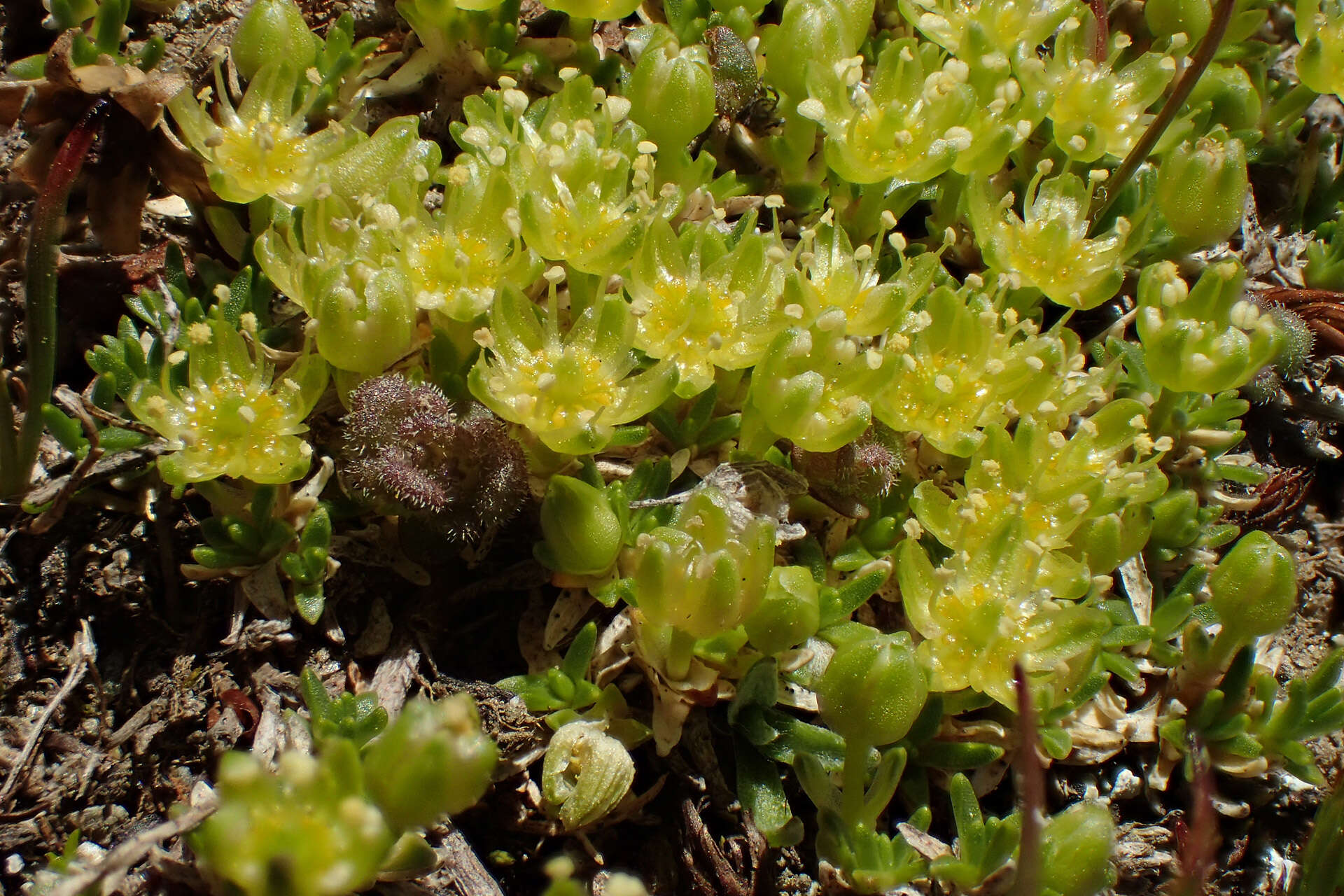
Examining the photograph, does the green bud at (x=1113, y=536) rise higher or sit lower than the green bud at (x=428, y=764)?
lower

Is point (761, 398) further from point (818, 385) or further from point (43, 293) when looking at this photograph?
point (43, 293)

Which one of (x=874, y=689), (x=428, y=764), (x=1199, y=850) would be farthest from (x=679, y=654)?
(x=1199, y=850)

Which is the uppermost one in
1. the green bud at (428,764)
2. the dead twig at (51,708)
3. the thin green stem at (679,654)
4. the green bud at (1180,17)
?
the green bud at (1180,17)

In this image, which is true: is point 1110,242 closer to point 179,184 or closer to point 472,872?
point 472,872

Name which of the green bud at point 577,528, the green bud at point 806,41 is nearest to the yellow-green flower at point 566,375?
the green bud at point 577,528

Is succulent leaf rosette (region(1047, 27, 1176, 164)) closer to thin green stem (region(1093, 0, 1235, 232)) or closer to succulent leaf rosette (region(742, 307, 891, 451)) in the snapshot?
thin green stem (region(1093, 0, 1235, 232))

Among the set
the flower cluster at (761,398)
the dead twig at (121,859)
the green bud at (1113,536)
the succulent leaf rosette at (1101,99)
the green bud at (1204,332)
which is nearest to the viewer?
the dead twig at (121,859)

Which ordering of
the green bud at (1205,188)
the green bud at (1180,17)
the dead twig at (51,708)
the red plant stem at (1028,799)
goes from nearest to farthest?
1. the red plant stem at (1028,799)
2. the dead twig at (51,708)
3. the green bud at (1205,188)
4. the green bud at (1180,17)

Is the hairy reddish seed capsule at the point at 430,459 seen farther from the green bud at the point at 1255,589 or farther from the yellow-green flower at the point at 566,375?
the green bud at the point at 1255,589
